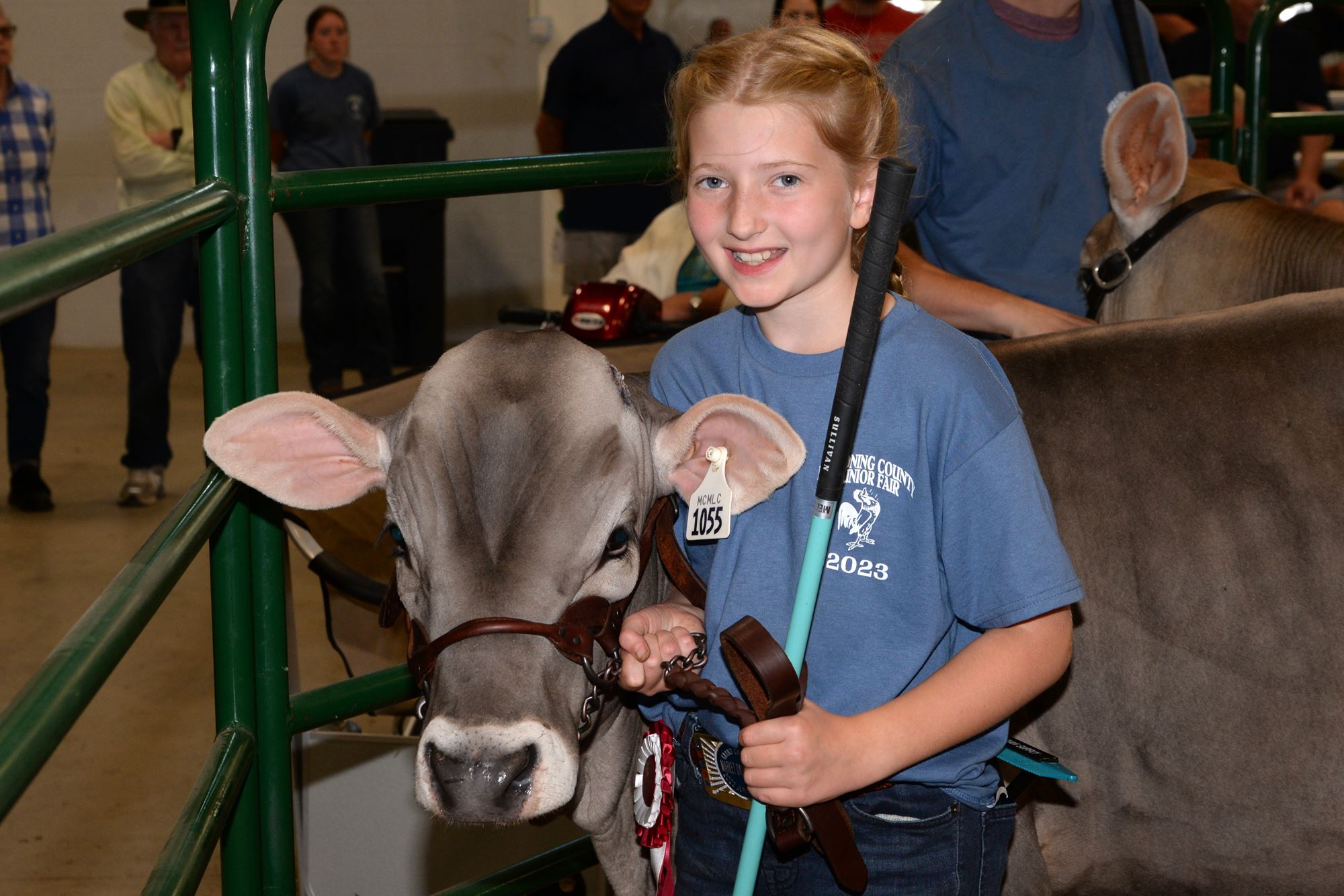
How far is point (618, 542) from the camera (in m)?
1.70

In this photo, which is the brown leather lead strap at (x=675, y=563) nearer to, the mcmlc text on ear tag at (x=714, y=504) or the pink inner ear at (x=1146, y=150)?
the mcmlc text on ear tag at (x=714, y=504)

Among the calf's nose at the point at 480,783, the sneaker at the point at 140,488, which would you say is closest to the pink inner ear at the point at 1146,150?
the calf's nose at the point at 480,783

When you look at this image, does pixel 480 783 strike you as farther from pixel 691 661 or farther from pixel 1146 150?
pixel 1146 150

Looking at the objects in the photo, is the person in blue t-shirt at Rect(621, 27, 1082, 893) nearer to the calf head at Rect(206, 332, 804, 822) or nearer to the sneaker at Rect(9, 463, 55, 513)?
the calf head at Rect(206, 332, 804, 822)

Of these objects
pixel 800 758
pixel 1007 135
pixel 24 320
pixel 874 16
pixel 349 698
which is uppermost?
pixel 874 16

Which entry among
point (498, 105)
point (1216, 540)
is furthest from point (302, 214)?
point (1216, 540)

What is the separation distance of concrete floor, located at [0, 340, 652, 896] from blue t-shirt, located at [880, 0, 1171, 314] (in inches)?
32.5

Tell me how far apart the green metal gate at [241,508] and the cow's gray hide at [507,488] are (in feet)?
0.47

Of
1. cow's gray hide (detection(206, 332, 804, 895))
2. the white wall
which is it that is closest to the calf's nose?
cow's gray hide (detection(206, 332, 804, 895))

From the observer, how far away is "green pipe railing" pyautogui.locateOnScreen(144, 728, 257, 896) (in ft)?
4.74

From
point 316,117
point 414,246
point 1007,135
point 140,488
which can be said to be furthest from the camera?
point 414,246

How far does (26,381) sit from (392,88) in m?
4.71

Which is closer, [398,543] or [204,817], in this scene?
[204,817]

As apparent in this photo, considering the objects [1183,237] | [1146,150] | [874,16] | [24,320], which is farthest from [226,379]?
[24,320]
